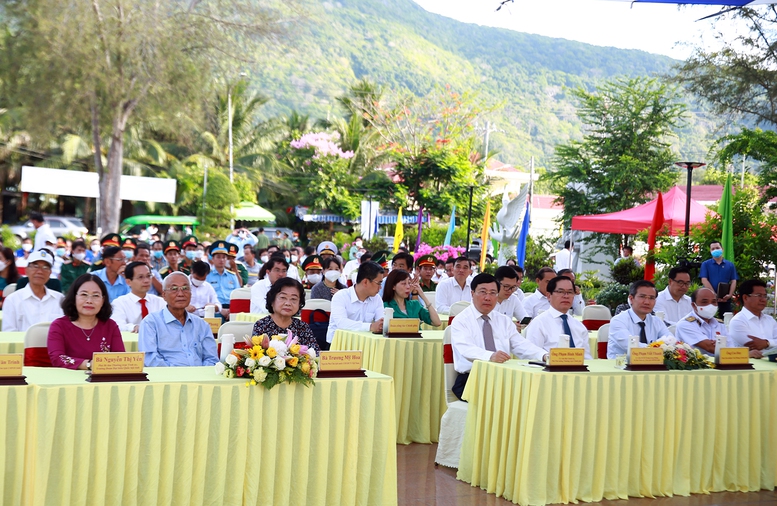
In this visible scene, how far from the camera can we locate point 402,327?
24.0ft

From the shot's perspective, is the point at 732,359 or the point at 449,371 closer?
the point at 732,359

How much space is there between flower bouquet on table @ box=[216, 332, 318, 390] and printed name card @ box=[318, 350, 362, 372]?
19 cm

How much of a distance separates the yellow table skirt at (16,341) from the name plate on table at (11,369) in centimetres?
186

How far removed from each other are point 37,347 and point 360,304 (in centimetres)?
314

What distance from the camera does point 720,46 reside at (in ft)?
63.4

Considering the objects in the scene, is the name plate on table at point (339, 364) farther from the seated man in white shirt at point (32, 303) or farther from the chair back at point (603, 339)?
the seated man in white shirt at point (32, 303)

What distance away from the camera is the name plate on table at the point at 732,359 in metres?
6.10

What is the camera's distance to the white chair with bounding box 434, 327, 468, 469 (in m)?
6.29

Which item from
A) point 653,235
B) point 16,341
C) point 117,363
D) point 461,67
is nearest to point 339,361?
point 117,363

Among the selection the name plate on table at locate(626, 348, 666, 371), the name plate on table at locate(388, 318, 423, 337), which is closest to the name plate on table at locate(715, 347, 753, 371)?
the name plate on table at locate(626, 348, 666, 371)

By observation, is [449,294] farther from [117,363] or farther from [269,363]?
[117,363]

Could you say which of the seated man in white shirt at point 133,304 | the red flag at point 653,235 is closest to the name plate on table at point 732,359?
the seated man in white shirt at point 133,304

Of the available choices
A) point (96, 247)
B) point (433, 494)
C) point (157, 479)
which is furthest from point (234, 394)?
point (96, 247)

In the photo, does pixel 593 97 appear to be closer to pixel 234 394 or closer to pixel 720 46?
pixel 720 46
